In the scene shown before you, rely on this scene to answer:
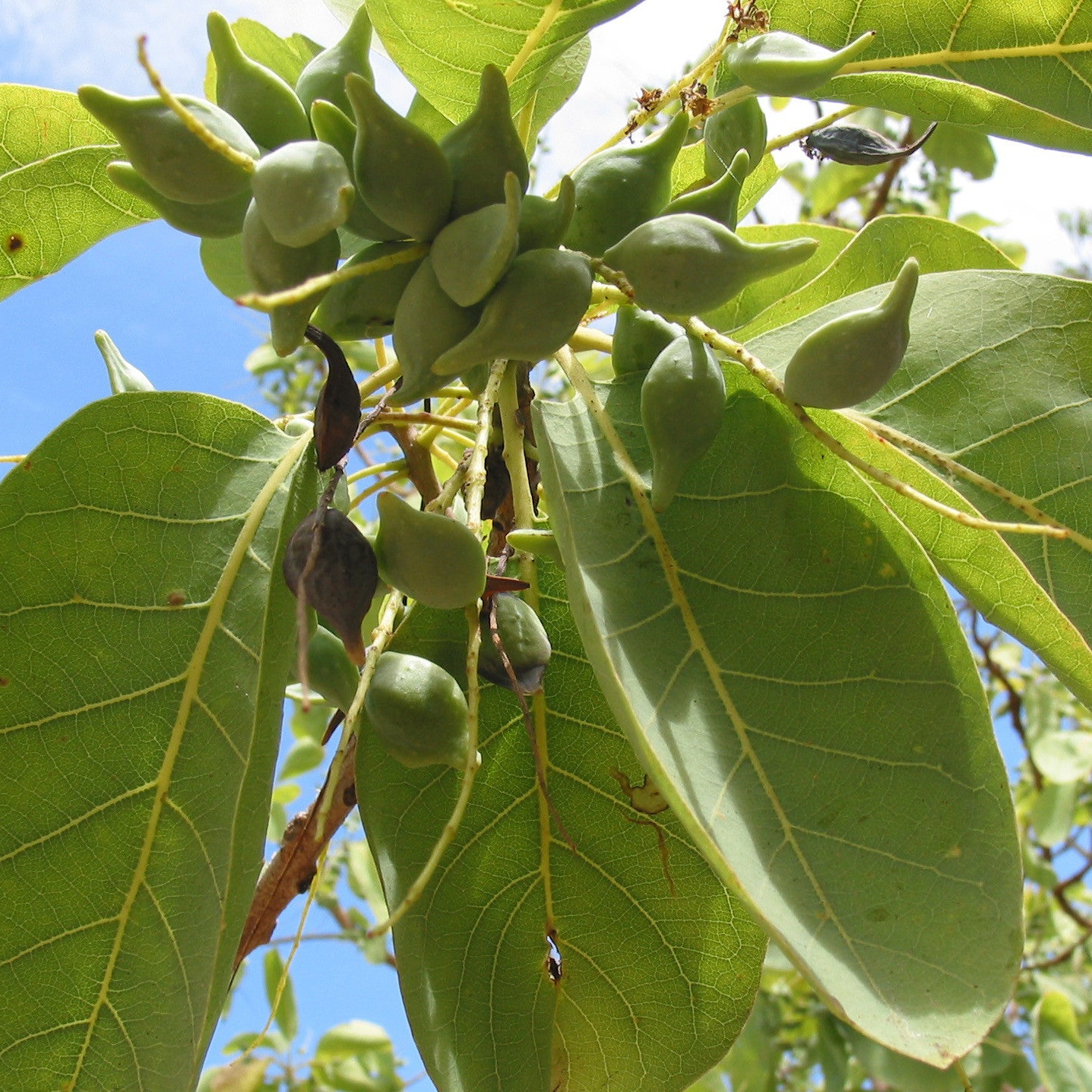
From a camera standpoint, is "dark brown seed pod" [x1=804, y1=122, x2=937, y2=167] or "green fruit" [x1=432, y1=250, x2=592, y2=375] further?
"dark brown seed pod" [x1=804, y1=122, x2=937, y2=167]

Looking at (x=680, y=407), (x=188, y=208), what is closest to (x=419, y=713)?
(x=680, y=407)

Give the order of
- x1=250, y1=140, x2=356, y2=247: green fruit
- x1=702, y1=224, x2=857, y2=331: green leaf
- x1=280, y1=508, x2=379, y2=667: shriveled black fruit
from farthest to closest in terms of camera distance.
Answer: x1=702, y1=224, x2=857, y2=331: green leaf
x1=280, y1=508, x2=379, y2=667: shriveled black fruit
x1=250, y1=140, x2=356, y2=247: green fruit

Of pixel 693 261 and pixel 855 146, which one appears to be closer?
pixel 693 261

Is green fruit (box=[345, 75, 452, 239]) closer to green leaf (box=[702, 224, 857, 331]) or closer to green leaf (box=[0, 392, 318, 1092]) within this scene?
green leaf (box=[0, 392, 318, 1092])

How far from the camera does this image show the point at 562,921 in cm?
112

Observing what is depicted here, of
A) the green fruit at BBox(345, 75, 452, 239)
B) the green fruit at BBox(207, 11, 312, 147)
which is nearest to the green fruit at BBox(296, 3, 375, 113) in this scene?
the green fruit at BBox(207, 11, 312, 147)

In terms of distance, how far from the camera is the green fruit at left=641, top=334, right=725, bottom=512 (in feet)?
2.79

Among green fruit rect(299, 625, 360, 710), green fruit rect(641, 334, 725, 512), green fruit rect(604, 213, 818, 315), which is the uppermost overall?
green fruit rect(604, 213, 818, 315)

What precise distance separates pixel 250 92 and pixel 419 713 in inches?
20.9

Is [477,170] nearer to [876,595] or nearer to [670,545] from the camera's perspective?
[670,545]

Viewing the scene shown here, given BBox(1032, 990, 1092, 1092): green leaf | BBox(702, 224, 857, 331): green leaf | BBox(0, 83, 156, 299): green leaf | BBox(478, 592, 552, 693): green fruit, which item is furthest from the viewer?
BBox(1032, 990, 1092, 1092): green leaf

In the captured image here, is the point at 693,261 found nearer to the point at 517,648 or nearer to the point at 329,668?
the point at 517,648

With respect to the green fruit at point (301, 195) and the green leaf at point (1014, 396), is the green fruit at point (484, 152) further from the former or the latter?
the green leaf at point (1014, 396)

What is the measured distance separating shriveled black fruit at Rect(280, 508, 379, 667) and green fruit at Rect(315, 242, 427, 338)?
0.15m
